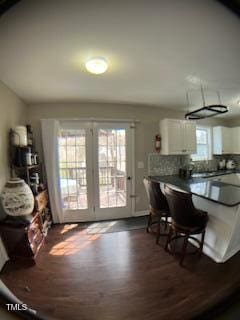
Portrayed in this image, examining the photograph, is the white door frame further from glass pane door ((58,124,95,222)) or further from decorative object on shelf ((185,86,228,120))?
decorative object on shelf ((185,86,228,120))

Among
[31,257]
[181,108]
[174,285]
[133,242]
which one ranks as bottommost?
[133,242]

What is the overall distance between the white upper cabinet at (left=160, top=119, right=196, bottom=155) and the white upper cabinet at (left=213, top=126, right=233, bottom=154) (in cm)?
15

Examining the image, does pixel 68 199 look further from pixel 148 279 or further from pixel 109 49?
pixel 109 49

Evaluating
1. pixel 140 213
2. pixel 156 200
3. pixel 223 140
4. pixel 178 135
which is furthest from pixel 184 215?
pixel 223 140

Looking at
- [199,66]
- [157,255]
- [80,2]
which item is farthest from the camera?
[157,255]

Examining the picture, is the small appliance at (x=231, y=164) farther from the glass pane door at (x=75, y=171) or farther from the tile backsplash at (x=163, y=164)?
the glass pane door at (x=75, y=171)

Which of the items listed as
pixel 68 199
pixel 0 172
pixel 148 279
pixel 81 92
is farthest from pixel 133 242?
pixel 81 92

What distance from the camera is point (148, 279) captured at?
773 millimetres

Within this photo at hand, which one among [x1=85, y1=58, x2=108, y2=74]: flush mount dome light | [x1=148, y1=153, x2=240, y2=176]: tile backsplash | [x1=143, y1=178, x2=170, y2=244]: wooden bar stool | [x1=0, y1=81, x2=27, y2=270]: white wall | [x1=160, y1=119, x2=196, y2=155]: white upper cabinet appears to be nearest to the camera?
[x1=0, y1=81, x2=27, y2=270]: white wall

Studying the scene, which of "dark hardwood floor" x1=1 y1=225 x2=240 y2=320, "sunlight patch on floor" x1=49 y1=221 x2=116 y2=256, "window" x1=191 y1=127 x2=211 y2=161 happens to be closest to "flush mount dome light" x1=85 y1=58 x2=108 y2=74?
"window" x1=191 y1=127 x2=211 y2=161

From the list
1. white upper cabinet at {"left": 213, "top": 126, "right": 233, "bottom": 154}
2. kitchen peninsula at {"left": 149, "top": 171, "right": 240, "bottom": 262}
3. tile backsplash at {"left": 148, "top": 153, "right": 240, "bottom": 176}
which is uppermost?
white upper cabinet at {"left": 213, "top": 126, "right": 233, "bottom": 154}

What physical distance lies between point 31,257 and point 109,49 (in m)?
0.98

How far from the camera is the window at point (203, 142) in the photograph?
2.49ft

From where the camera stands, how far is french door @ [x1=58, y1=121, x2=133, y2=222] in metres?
1.16
